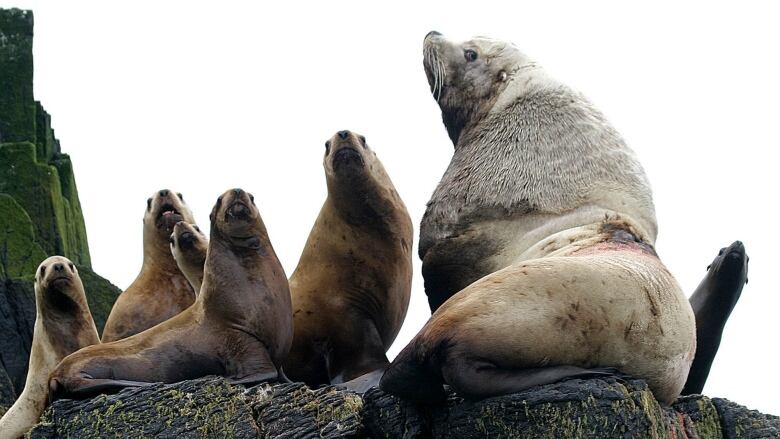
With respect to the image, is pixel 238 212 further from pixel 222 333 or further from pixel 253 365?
pixel 253 365

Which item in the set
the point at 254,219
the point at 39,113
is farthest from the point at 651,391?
the point at 39,113

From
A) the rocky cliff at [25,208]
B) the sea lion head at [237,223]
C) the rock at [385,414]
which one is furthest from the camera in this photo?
the rocky cliff at [25,208]

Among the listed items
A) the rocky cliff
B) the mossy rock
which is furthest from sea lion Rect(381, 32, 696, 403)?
the mossy rock

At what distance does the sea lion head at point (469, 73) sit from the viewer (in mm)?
8992

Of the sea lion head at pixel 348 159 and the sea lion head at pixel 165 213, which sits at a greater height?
the sea lion head at pixel 348 159

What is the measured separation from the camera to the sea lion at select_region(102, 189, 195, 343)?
10.0 meters

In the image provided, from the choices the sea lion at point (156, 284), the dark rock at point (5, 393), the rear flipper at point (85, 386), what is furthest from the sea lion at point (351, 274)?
the dark rock at point (5, 393)

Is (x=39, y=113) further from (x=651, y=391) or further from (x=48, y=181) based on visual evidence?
(x=651, y=391)

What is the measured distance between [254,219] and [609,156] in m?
2.43

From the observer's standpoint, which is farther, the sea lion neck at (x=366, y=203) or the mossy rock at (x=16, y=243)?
the mossy rock at (x=16, y=243)

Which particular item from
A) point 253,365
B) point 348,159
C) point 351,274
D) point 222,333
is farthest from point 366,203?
point 253,365

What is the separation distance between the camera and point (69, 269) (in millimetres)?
9766

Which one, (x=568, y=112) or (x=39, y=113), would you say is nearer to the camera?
(x=568, y=112)

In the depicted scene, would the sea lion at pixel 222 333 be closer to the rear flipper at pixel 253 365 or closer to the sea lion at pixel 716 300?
the rear flipper at pixel 253 365
